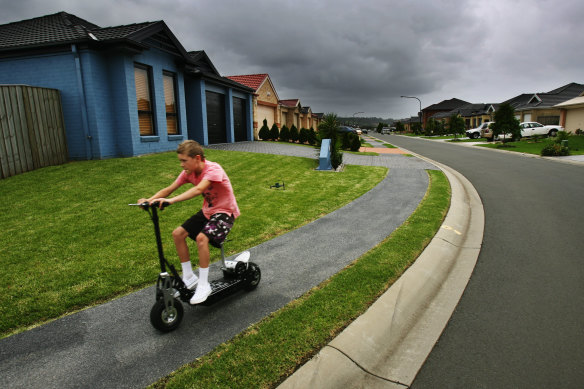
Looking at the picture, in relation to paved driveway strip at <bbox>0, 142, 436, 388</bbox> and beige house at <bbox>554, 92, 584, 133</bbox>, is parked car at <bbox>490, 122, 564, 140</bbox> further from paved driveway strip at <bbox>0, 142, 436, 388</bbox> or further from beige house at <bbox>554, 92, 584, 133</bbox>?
paved driveway strip at <bbox>0, 142, 436, 388</bbox>

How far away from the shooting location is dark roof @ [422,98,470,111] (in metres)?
92.6

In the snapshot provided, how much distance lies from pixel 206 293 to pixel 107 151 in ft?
36.2

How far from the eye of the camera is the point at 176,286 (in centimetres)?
322

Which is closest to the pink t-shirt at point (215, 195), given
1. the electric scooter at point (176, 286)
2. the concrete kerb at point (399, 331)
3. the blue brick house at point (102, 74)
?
the electric scooter at point (176, 286)

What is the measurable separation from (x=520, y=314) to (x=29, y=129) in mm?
12812

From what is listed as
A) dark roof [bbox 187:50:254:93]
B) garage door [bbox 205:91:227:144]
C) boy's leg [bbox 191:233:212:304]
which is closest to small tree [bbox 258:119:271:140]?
dark roof [bbox 187:50:254:93]

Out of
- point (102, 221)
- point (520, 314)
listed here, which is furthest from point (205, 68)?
point (520, 314)

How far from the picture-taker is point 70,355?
2.78 m

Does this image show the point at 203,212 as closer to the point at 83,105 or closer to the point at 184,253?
the point at 184,253

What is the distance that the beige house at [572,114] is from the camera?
34.2 meters

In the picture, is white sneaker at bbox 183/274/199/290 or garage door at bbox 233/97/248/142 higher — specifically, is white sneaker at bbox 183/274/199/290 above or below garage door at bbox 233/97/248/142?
below

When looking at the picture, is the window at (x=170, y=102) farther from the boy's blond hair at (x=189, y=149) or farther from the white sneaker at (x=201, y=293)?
the white sneaker at (x=201, y=293)

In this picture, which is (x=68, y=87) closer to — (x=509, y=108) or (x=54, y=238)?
(x=54, y=238)

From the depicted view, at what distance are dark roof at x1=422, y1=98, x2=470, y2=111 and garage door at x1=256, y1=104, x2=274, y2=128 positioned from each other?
7788cm
